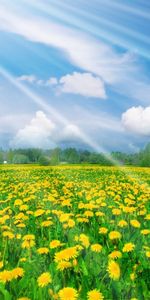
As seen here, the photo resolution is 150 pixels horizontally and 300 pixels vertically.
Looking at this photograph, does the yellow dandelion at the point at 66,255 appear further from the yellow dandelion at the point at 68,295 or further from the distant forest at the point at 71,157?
the distant forest at the point at 71,157

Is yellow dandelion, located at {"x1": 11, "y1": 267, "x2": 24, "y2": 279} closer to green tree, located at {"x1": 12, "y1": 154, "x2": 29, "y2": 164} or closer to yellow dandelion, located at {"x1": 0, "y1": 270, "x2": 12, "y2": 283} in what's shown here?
yellow dandelion, located at {"x1": 0, "y1": 270, "x2": 12, "y2": 283}

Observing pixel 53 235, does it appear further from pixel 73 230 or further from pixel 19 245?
pixel 19 245

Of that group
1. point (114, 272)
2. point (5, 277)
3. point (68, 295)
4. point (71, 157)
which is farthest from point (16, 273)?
point (71, 157)

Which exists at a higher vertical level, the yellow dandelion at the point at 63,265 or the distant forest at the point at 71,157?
the distant forest at the point at 71,157

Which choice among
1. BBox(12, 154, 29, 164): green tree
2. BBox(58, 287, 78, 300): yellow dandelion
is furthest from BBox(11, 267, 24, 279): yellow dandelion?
BBox(12, 154, 29, 164): green tree

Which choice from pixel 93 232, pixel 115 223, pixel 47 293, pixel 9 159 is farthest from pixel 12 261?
pixel 9 159

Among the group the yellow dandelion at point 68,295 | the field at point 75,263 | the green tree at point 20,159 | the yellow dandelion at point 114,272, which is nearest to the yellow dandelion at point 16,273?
the field at point 75,263

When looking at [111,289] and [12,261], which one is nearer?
[111,289]

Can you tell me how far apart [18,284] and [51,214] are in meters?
2.30

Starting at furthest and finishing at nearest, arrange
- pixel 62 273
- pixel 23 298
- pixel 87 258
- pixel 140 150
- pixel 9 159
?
pixel 140 150 < pixel 9 159 < pixel 87 258 < pixel 62 273 < pixel 23 298

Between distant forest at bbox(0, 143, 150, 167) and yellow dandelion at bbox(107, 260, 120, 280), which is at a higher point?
distant forest at bbox(0, 143, 150, 167)

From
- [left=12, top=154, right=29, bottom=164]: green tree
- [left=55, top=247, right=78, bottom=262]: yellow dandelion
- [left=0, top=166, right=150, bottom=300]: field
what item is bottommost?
[left=0, top=166, right=150, bottom=300]: field

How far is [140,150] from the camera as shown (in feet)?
249

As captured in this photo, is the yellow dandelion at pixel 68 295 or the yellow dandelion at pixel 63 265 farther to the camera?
the yellow dandelion at pixel 63 265
